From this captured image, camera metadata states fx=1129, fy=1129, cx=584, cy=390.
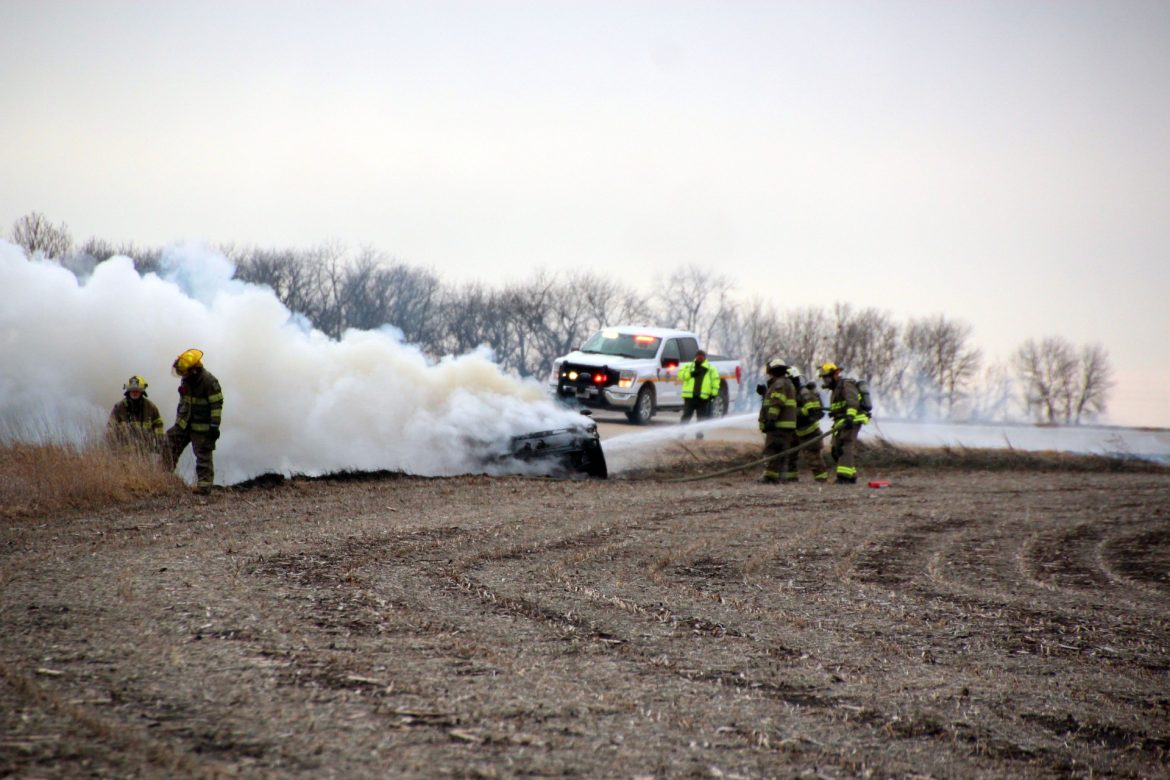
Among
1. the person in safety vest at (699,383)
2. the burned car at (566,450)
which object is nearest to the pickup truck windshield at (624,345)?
the person in safety vest at (699,383)

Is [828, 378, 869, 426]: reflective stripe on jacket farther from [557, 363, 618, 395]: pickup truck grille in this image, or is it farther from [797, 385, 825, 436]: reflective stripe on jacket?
[557, 363, 618, 395]: pickup truck grille

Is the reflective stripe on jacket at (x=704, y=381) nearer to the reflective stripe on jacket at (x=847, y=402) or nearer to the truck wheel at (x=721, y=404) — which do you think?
the truck wheel at (x=721, y=404)

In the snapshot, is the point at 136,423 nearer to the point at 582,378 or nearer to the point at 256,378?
the point at 256,378

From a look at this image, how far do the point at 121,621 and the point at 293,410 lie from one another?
10688mm

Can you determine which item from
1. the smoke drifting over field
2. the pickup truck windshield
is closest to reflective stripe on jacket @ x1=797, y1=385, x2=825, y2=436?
the smoke drifting over field

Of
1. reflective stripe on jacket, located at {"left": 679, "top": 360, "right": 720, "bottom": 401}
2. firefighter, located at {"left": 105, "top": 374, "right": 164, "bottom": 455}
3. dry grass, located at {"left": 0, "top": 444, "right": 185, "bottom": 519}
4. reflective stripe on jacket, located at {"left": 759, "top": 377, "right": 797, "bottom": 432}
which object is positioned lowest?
dry grass, located at {"left": 0, "top": 444, "right": 185, "bottom": 519}

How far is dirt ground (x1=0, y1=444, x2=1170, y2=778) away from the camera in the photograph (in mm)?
4711

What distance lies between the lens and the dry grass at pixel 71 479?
12.4 metres

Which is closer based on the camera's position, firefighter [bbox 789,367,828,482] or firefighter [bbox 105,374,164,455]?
firefighter [bbox 105,374,164,455]

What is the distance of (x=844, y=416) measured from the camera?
17656mm

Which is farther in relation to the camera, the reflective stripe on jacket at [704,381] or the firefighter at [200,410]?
the reflective stripe on jacket at [704,381]

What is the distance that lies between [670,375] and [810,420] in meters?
7.22

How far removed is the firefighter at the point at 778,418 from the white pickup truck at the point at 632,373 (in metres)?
5.83

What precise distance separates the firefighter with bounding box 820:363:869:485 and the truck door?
7.15 metres
